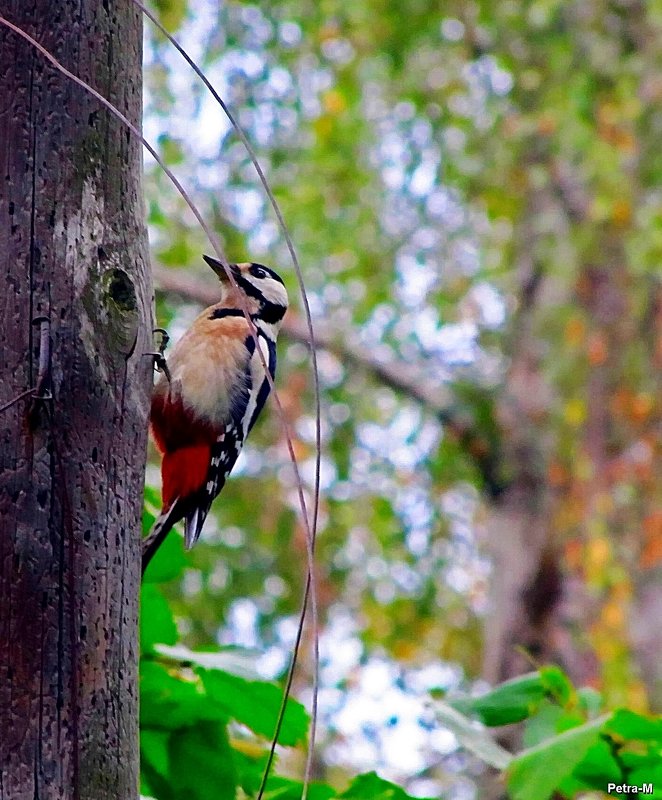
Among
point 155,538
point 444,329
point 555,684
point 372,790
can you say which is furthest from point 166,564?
point 444,329

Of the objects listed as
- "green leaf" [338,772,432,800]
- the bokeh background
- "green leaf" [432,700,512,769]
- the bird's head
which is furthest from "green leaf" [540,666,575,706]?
the bokeh background

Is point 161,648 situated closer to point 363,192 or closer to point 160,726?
point 160,726

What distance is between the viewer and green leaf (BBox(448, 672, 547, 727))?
222 cm

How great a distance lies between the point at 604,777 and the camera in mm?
2080

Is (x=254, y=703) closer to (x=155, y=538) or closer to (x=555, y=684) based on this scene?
(x=155, y=538)

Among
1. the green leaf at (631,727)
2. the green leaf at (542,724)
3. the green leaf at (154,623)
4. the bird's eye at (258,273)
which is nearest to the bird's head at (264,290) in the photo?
the bird's eye at (258,273)

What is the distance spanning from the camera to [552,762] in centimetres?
197

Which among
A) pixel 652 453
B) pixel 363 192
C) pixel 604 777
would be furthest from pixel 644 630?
pixel 604 777

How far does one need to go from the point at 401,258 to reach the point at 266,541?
1.89m

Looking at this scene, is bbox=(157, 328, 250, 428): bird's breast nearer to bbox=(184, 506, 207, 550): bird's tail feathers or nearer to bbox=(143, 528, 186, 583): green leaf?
bbox=(184, 506, 207, 550): bird's tail feathers

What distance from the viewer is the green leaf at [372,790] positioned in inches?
82.8

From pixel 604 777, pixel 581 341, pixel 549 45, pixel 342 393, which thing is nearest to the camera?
pixel 604 777

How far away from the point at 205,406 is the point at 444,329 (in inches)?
201

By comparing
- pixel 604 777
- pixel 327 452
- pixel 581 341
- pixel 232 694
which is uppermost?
pixel 581 341
